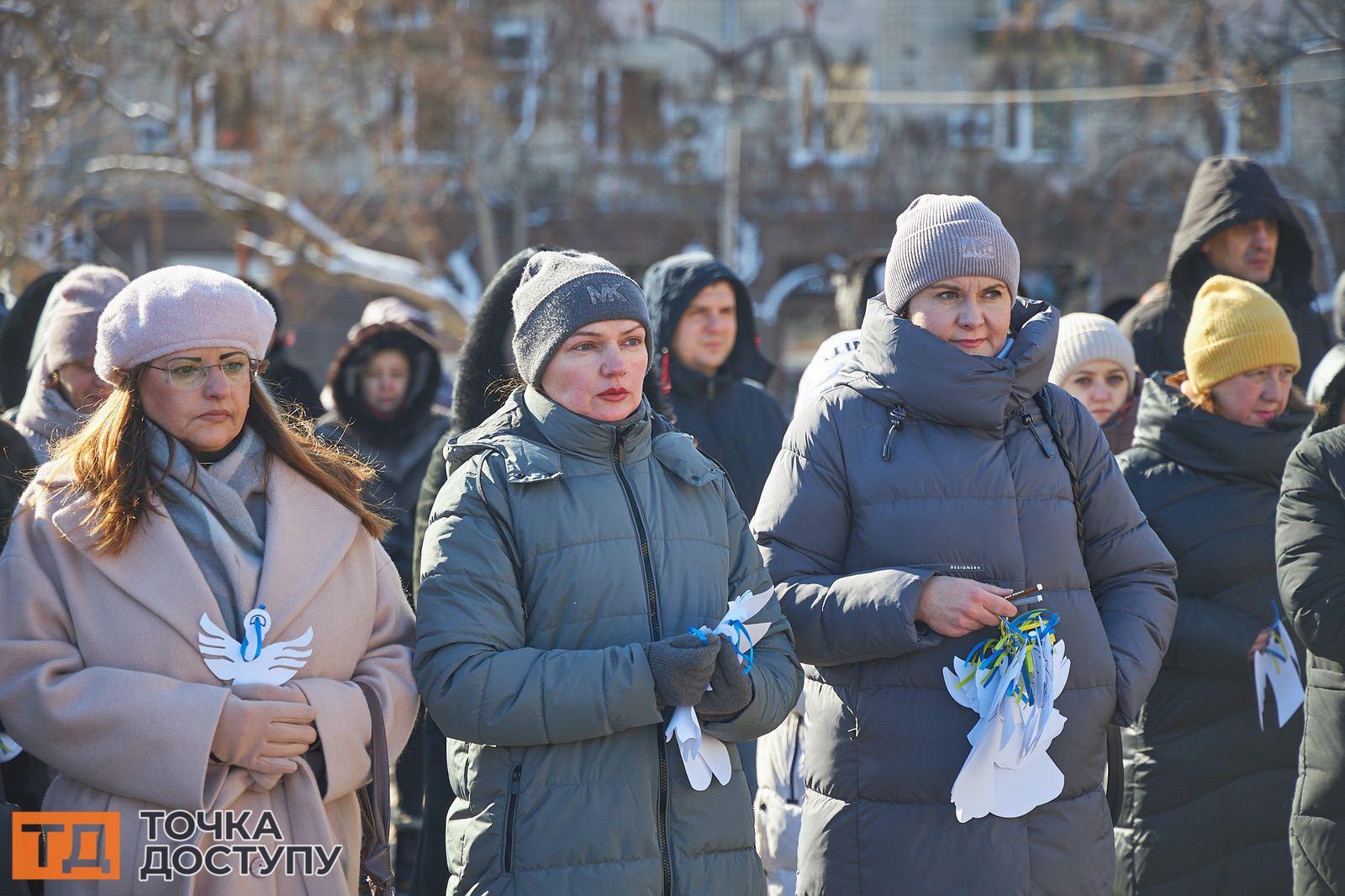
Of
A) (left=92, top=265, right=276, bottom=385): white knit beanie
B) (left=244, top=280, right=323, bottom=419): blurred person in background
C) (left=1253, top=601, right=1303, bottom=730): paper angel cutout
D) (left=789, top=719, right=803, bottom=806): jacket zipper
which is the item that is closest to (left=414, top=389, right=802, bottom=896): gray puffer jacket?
(left=92, top=265, right=276, bottom=385): white knit beanie

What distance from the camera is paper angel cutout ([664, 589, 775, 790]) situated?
3.16 metres

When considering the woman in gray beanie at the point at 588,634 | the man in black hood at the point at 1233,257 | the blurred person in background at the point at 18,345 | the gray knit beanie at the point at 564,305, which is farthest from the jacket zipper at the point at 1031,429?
the blurred person in background at the point at 18,345

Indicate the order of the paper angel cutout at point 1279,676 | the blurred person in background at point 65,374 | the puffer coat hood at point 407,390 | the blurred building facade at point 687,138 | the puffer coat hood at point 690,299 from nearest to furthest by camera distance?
the paper angel cutout at point 1279,676 → the blurred person in background at point 65,374 → the puffer coat hood at point 690,299 → the puffer coat hood at point 407,390 → the blurred building facade at point 687,138

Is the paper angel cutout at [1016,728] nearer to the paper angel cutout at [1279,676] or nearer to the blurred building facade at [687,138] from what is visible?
the paper angel cutout at [1279,676]

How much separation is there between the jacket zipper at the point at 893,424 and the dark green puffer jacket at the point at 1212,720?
138cm

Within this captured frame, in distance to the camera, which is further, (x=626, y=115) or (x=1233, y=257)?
(x=626, y=115)

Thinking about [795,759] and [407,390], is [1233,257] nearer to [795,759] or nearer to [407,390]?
[795,759]

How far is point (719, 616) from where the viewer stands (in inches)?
131

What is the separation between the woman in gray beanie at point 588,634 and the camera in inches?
121

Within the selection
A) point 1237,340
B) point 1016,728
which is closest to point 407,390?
point 1237,340

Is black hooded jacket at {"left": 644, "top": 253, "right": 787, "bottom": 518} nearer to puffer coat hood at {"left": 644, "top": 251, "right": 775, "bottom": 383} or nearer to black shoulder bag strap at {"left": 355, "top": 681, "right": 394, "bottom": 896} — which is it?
puffer coat hood at {"left": 644, "top": 251, "right": 775, "bottom": 383}

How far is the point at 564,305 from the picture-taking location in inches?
134

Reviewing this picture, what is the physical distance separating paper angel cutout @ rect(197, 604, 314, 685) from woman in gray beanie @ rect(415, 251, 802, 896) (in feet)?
0.91

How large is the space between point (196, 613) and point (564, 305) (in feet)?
3.41
